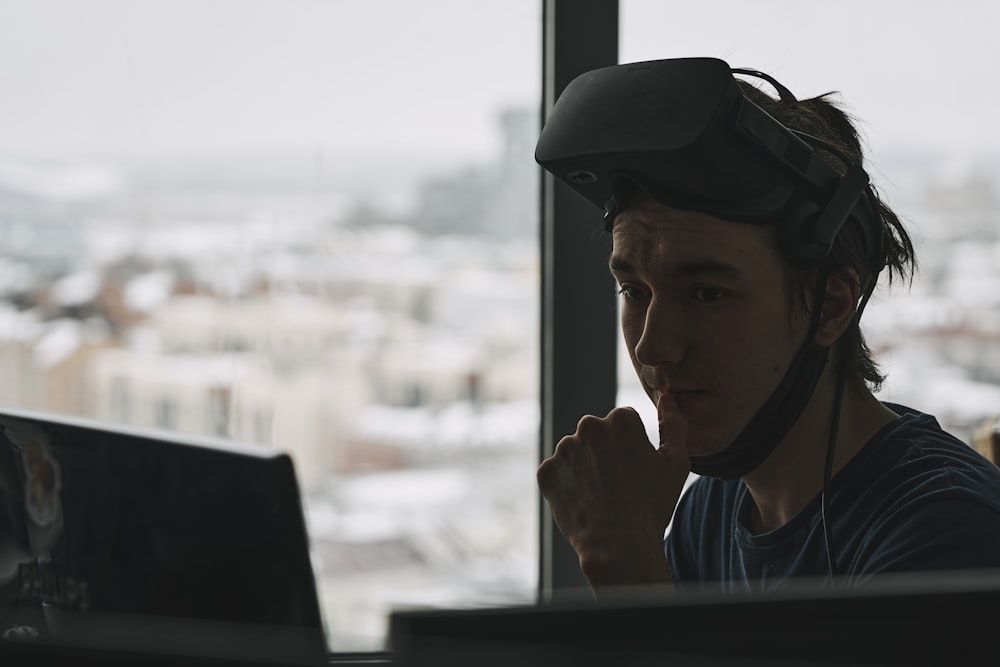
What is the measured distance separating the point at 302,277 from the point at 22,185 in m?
0.61

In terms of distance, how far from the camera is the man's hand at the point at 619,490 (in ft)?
3.52

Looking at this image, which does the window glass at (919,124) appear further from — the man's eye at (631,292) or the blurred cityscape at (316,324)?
the man's eye at (631,292)

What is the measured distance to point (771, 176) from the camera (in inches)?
48.0

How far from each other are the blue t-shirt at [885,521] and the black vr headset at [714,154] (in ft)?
0.82

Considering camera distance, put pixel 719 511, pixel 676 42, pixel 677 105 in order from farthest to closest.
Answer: pixel 676 42 < pixel 719 511 < pixel 677 105

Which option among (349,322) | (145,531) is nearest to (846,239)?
(145,531)

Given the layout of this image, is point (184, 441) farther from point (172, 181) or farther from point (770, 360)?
point (172, 181)

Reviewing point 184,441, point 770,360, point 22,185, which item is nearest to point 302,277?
point 22,185

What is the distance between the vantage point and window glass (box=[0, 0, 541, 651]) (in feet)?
6.88

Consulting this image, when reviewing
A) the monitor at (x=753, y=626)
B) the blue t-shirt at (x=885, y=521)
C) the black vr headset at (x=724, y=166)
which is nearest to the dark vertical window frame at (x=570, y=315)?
the blue t-shirt at (x=885, y=521)

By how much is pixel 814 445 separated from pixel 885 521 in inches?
6.5

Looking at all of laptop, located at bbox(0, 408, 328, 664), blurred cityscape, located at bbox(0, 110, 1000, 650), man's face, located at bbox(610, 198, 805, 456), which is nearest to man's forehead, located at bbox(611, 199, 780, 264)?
man's face, located at bbox(610, 198, 805, 456)

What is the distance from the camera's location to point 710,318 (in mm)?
1242

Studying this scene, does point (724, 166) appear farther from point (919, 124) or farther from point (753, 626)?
point (919, 124)
